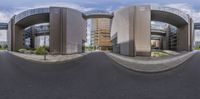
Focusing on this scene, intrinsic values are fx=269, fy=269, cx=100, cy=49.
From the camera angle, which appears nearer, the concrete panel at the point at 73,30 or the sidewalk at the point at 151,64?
the sidewalk at the point at 151,64

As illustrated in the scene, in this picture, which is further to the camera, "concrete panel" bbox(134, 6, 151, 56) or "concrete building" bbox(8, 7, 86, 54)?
"concrete building" bbox(8, 7, 86, 54)

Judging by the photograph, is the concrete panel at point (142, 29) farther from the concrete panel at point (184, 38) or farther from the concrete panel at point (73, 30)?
the concrete panel at point (184, 38)

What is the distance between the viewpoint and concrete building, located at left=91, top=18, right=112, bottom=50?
134 m

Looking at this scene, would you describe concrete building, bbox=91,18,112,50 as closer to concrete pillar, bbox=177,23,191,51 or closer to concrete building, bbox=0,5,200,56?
concrete building, bbox=0,5,200,56

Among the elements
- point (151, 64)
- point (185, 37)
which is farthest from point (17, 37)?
point (151, 64)

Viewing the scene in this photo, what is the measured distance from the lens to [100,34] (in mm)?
137625

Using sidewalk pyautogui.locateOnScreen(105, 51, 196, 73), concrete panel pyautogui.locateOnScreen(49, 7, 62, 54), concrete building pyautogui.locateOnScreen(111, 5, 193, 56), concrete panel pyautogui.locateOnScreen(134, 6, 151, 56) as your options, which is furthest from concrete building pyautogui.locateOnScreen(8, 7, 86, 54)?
sidewalk pyautogui.locateOnScreen(105, 51, 196, 73)

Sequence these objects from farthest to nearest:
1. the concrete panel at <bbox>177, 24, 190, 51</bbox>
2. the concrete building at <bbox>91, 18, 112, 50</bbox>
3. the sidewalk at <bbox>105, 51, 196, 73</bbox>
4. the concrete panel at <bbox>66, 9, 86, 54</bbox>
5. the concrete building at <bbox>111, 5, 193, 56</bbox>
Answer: the concrete building at <bbox>91, 18, 112, 50</bbox>
the concrete panel at <bbox>177, 24, 190, 51</bbox>
the concrete panel at <bbox>66, 9, 86, 54</bbox>
the concrete building at <bbox>111, 5, 193, 56</bbox>
the sidewalk at <bbox>105, 51, 196, 73</bbox>

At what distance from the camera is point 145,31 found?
52656 mm

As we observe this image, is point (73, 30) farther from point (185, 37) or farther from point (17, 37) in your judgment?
point (185, 37)

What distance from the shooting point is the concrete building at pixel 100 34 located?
134 metres

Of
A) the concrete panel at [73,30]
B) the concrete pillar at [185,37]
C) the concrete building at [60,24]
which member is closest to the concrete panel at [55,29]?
the concrete building at [60,24]

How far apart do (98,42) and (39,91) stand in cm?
12803

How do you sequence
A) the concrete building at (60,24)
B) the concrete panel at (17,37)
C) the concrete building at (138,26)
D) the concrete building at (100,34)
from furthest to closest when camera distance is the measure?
the concrete building at (100,34)
the concrete panel at (17,37)
the concrete building at (60,24)
the concrete building at (138,26)
